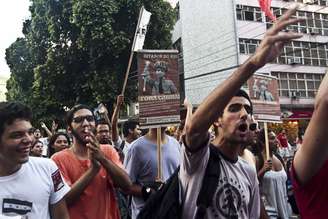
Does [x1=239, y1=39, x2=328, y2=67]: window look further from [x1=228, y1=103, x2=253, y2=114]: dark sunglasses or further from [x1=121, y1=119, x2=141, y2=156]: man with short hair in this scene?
[x1=228, y1=103, x2=253, y2=114]: dark sunglasses

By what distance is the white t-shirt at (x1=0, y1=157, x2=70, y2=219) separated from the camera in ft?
8.41

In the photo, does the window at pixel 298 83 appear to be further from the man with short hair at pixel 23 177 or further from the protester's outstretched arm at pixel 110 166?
the man with short hair at pixel 23 177

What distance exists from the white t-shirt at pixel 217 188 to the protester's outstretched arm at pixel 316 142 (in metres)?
0.59

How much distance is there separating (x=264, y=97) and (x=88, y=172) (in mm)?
3998

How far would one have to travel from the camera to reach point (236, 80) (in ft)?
6.64

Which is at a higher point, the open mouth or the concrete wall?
the concrete wall

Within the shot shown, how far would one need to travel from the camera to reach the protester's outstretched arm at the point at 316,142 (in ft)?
5.50

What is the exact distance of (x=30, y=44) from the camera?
83.7ft

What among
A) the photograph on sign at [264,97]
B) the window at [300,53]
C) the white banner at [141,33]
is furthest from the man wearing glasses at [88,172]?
the window at [300,53]

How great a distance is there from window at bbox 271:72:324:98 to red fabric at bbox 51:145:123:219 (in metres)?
28.7

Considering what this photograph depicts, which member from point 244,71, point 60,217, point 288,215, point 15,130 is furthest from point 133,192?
point 288,215

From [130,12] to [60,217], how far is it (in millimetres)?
20829

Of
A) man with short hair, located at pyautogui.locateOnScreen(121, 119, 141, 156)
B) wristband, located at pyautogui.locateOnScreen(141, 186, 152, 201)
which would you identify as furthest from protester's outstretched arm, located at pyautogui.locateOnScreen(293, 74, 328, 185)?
man with short hair, located at pyautogui.locateOnScreen(121, 119, 141, 156)

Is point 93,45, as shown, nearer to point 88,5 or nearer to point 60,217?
point 88,5
